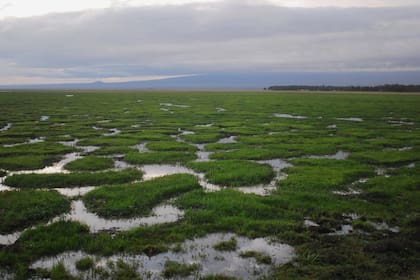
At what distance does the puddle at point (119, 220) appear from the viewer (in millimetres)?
11127

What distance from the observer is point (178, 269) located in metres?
8.45

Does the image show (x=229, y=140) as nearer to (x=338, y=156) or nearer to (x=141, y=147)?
(x=141, y=147)

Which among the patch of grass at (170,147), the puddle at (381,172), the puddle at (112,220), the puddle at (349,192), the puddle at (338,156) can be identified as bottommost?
the puddle at (112,220)

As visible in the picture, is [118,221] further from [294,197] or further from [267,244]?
[294,197]

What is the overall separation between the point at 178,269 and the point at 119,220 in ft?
13.2

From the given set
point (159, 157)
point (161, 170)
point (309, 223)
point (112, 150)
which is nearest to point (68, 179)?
point (161, 170)

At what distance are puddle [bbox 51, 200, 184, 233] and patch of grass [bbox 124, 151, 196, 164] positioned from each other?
7769 mm

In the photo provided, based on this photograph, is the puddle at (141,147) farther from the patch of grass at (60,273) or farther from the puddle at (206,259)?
the patch of grass at (60,273)

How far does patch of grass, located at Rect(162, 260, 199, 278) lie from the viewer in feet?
27.2

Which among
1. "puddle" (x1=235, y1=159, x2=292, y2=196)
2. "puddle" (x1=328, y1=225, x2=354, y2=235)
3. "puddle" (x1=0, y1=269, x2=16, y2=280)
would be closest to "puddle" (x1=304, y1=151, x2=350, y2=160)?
"puddle" (x1=235, y1=159, x2=292, y2=196)

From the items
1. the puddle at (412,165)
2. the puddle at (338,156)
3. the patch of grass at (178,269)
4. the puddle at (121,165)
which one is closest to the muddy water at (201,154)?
the puddle at (121,165)

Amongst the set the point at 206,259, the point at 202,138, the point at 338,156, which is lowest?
the point at 206,259

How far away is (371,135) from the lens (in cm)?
3052

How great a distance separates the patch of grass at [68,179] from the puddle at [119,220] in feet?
11.0
